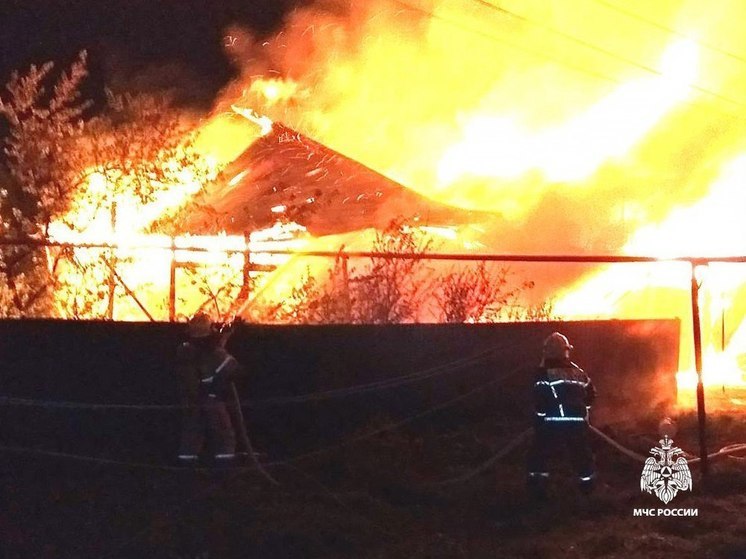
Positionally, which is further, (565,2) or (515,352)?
(565,2)

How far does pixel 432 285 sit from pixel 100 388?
168 inches

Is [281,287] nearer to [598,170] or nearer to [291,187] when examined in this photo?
[291,187]

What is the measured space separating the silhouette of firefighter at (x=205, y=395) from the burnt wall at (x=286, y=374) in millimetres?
348

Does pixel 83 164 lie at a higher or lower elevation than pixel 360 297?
higher

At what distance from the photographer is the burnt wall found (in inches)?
282

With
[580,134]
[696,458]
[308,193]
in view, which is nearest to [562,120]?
[580,134]

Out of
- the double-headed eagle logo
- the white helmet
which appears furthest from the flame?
the white helmet

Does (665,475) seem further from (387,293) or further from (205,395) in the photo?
(205,395)

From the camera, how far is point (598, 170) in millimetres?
18359

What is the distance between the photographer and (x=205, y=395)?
22.9ft

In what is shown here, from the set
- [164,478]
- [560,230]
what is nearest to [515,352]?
[164,478]

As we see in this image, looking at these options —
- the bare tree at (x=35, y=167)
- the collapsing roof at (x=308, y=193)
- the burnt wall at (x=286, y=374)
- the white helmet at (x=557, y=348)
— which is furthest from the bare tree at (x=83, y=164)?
the white helmet at (x=557, y=348)

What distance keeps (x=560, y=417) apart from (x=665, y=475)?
53.7 inches

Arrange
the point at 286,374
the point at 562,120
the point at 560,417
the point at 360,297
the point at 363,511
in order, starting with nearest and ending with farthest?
the point at 363,511, the point at 560,417, the point at 286,374, the point at 360,297, the point at 562,120
